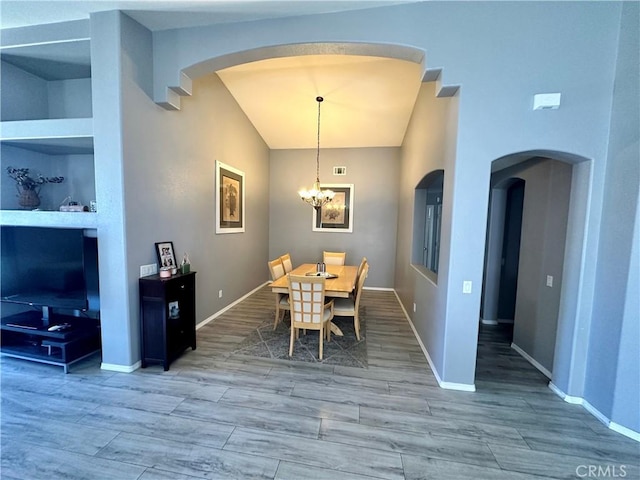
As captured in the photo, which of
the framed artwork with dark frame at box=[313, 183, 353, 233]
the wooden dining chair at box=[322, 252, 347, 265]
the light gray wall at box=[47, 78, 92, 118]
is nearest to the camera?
the light gray wall at box=[47, 78, 92, 118]

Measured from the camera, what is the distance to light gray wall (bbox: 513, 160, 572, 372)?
269 cm

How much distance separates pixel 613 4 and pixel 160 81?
4.38 metres

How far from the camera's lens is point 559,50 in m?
2.19

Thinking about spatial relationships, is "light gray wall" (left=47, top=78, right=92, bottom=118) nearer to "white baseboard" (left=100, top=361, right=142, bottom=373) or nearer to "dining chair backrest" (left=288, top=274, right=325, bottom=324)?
"white baseboard" (left=100, top=361, right=142, bottom=373)

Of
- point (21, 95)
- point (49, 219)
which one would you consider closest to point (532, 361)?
point (49, 219)

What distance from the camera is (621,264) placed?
2.00 m

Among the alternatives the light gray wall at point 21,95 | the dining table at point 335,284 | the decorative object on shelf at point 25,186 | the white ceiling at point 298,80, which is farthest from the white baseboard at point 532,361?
the light gray wall at point 21,95

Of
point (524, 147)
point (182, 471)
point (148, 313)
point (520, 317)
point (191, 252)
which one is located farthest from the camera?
point (191, 252)

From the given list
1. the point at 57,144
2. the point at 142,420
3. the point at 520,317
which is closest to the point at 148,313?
the point at 142,420

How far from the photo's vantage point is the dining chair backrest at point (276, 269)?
3764mm

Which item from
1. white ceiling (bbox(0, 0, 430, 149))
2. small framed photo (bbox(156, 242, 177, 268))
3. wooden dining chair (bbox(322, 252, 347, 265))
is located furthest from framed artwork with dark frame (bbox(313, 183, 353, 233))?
small framed photo (bbox(156, 242, 177, 268))

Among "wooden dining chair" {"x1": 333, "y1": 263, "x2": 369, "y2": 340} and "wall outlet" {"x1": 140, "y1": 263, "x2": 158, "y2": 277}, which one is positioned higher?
"wall outlet" {"x1": 140, "y1": 263, "x2": 158, "y2": 277}

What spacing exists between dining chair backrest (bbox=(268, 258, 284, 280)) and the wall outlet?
1.46m

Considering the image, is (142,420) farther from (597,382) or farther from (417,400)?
(597,382)
